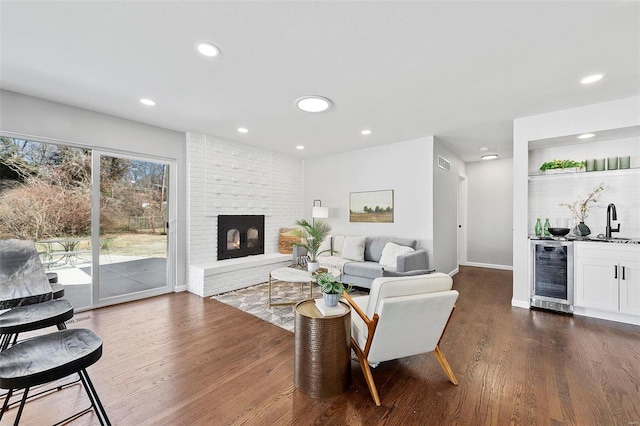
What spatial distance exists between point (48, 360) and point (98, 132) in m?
3.40

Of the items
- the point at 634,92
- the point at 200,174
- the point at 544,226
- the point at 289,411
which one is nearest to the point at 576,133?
the point at 634,92

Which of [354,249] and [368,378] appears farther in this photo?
[354,249]

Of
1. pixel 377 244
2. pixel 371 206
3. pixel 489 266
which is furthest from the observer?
pixel 489 266

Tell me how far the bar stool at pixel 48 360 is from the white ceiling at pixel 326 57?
6.82 feet

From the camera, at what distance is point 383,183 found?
524 cm

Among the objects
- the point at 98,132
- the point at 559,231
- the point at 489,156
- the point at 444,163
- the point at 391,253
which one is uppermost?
the point at 489,156

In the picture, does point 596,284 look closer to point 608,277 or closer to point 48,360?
point 608,277

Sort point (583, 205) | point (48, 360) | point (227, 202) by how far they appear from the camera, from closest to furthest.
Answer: point (48, 360) → point (583, 205) → point (227, 202)

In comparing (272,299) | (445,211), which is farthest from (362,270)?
(445,211)

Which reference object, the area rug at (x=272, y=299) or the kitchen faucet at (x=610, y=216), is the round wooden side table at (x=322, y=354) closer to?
the area rug at (x=272, y=299)

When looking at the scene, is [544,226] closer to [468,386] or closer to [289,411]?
[468,386]

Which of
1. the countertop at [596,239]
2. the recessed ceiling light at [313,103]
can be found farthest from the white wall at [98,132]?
the countertop at [596,239]

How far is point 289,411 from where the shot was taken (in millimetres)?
1755

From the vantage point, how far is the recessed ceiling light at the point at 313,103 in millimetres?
3164
